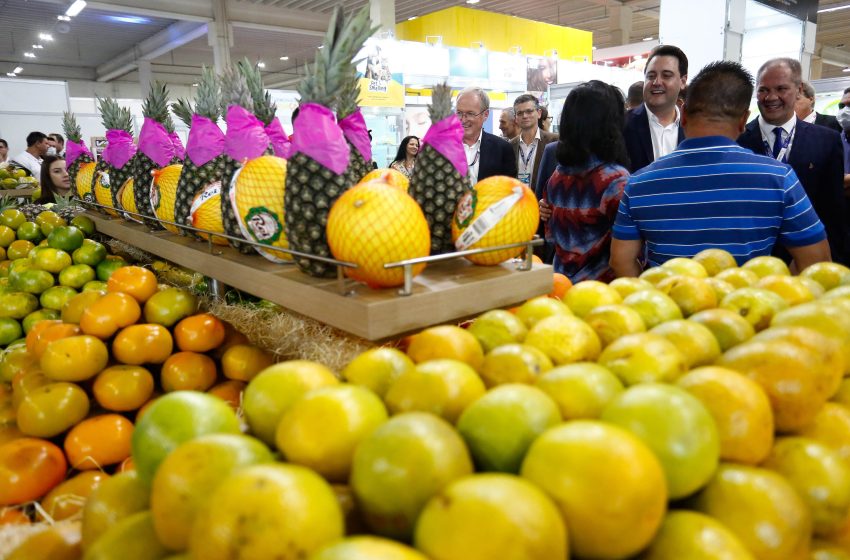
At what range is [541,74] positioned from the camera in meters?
12.1

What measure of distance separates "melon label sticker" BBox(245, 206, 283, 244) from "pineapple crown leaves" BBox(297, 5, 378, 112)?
342 mm

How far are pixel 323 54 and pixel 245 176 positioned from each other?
435 mm

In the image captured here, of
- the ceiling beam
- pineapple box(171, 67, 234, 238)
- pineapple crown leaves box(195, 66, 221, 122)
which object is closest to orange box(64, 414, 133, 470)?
pineapple box(171, 67, 234, 238)

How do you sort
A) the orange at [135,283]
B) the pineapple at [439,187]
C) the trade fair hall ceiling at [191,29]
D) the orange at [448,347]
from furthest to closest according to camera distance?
the trade fair hall ceiling at [191,29]
the orange at [135,283]
the pineapple at [439,187]
the orange at [448,347]

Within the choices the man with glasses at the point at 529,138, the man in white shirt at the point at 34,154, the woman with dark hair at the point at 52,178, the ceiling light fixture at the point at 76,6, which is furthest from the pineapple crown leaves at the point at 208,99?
the ceiling light fixture at the point at 76,6

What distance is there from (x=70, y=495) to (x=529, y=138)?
16.1ft

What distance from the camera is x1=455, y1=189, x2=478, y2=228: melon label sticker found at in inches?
59.7

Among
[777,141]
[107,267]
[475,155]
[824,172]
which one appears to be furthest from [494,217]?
[475,155]

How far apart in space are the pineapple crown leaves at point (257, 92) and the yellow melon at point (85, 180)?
2.03m

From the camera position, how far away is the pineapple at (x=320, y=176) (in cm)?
142

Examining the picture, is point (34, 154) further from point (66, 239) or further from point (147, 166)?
point (147, 166)

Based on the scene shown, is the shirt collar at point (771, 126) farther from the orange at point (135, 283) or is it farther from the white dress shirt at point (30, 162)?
the white dress shirt at point (30, 162)

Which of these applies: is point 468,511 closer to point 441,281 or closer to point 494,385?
point 494,385

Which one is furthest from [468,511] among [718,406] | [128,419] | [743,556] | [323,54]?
[128,419]
